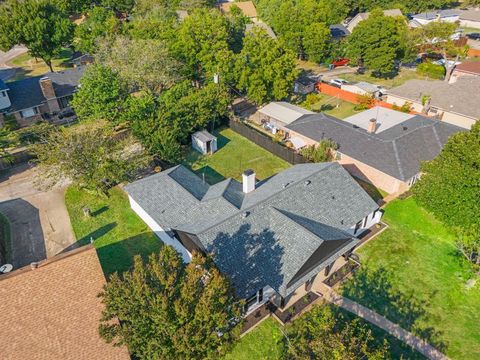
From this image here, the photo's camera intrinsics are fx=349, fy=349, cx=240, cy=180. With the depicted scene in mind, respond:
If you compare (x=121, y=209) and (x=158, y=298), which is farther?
(x=121, y=209)

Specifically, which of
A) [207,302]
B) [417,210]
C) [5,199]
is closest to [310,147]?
[417,210]

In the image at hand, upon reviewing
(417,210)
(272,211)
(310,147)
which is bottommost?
(417,210)

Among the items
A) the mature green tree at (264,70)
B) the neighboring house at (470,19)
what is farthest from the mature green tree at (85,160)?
the neighboring house at (470,19)

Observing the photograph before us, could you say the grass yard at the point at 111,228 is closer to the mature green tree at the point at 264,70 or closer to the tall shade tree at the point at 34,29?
the mature green tree at the point at 264,70

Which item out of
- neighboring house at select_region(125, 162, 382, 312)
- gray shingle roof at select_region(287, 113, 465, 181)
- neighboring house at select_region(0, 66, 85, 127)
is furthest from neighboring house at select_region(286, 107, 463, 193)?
neighboring house at select_region(0, 66, 85, 127)

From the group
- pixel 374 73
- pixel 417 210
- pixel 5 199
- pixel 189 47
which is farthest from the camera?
pixel 374 73

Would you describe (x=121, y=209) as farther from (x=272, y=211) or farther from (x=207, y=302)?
(x=207, y=302)

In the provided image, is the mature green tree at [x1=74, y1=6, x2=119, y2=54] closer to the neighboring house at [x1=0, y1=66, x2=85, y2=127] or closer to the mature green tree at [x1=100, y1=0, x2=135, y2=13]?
the neighboring house at [x1=0, y1=66, x2=85, y2=127]
